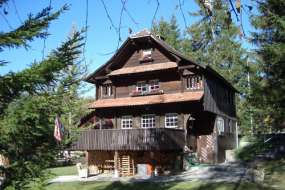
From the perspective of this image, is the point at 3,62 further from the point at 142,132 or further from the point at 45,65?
the point at 142,132

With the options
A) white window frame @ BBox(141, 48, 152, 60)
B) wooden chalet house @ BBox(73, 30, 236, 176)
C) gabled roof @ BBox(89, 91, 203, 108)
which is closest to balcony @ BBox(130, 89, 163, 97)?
wooden chalet house @ BBox(73, 30, 236, 176)

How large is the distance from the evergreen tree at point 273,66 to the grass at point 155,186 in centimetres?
780

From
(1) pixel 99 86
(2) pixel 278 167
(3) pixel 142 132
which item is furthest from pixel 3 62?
(1) pixel 99 86

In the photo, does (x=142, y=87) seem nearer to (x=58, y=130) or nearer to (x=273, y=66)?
(x=273, y=66)

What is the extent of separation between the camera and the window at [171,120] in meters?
29.0

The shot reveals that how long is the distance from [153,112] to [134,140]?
4.61 m

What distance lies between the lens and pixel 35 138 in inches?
279

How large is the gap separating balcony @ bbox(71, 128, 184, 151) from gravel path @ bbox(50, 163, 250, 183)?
187 centimetres

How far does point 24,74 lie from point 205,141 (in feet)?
81.1

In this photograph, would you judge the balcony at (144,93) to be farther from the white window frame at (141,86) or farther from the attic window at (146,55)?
the attic window at (146,55)

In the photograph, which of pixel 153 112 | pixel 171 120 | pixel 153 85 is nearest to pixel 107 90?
pixel 153 85

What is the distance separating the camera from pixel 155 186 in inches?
810

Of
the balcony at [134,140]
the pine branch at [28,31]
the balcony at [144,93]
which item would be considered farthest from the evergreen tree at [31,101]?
the balcony at [144,93]

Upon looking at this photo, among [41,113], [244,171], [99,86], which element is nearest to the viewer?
[41,113]
